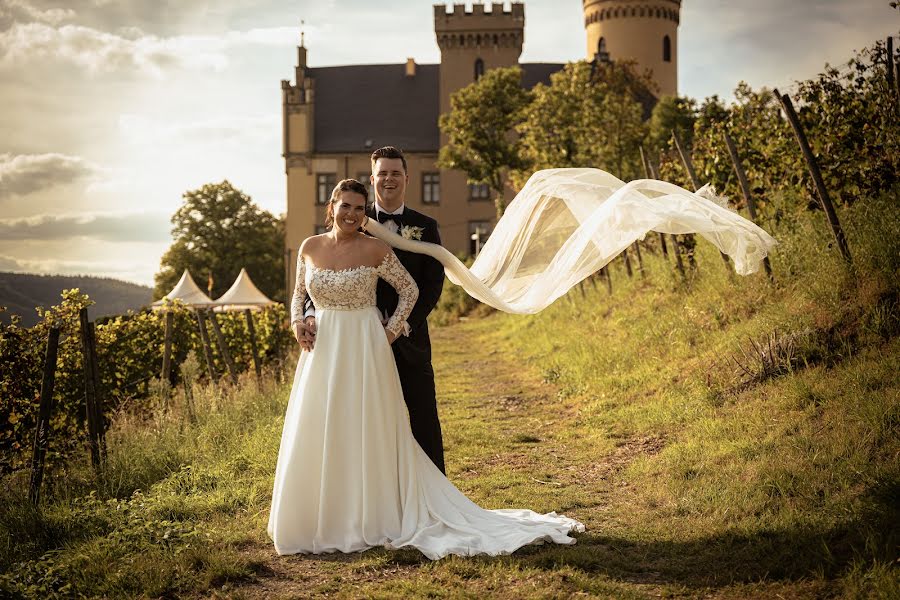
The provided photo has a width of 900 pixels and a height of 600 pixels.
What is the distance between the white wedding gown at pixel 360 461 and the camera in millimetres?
5383

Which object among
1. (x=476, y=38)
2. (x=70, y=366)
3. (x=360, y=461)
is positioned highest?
(x=476, y=38)

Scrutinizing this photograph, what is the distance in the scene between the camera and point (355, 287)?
5652 millimetres

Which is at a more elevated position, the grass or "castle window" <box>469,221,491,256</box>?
"castle window" <box>469,221,491,256</box>

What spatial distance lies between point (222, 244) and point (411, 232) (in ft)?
171

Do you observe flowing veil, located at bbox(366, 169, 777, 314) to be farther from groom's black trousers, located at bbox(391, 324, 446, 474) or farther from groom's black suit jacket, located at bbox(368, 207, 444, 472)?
groom's black trousers, located at bbox(391, 324, 446, 474)

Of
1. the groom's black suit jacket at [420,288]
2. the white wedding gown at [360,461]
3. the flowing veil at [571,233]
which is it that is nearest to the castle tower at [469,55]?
the flowing veil at [571,233]

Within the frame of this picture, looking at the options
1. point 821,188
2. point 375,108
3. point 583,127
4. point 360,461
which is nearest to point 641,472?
point 360,461

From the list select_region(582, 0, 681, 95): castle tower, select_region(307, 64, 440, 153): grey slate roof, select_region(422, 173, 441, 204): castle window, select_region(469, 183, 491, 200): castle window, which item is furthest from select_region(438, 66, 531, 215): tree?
select_region(582, 0, 681, 95): castle tower

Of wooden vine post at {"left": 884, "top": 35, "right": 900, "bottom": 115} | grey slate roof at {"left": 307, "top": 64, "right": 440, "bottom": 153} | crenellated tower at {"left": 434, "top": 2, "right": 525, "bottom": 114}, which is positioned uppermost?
crenellated tower at {"left": 434, "top": 2, "right": 525, "bottom": 114}

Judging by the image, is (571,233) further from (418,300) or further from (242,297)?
(242,297)

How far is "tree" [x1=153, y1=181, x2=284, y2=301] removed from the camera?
55.2m

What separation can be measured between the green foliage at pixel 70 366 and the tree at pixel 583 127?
11.8 meters

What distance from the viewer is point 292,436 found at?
219 inches

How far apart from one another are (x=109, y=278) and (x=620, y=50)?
43.9m
